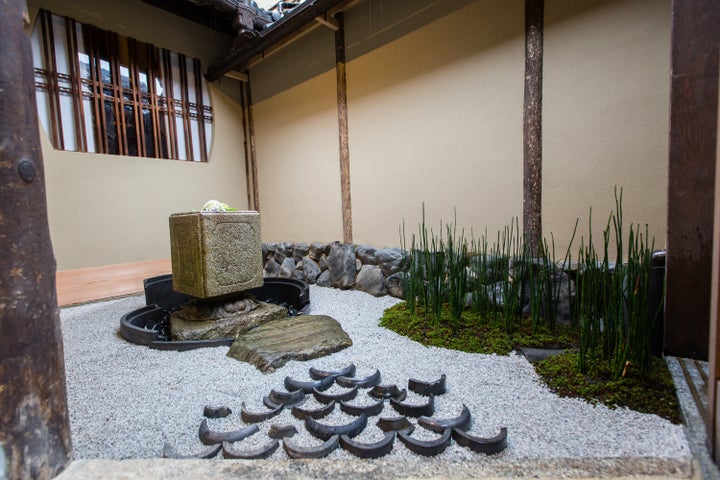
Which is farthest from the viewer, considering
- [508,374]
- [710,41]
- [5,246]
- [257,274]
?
[257,274]

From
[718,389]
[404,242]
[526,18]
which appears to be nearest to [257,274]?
[404,242]

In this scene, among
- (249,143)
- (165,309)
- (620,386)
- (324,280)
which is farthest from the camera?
(249,143)

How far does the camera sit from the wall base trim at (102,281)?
318cm

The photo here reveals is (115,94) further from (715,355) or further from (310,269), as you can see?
(715,355)

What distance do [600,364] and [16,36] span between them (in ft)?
6.96

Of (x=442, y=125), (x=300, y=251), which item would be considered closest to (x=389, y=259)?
(x=442, y=125)

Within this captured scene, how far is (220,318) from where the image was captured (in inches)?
85.6

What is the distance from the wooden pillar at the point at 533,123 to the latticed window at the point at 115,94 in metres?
3.81

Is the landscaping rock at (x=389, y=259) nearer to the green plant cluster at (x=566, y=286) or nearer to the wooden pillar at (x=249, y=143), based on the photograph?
the green plant cluster at (x=566, y=286)

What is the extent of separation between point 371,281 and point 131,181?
2963 millimetres

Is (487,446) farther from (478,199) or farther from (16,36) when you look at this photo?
(478,199)

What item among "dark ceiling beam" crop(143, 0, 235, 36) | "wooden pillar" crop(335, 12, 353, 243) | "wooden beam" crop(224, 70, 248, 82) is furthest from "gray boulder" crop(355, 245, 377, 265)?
"dark ceiling beam" crop(143, 0, 235, 36)

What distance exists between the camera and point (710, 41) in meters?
1.23

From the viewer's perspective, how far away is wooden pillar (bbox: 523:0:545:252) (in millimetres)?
2121
